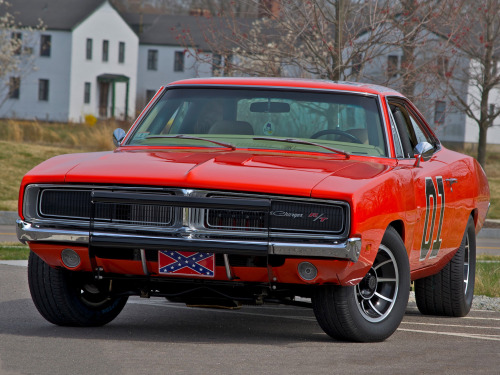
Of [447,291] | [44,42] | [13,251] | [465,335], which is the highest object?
[44,42]

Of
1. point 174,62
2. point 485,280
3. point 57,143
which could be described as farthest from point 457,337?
point 174,62

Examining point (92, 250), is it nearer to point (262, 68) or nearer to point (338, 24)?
point (338, 24)

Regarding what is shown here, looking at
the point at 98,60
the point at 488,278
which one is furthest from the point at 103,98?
the point at 488,278

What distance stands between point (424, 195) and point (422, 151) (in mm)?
339

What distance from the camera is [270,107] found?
24.3 ft

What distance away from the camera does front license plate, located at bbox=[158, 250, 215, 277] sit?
235 inches

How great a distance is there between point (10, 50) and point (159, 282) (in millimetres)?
55216

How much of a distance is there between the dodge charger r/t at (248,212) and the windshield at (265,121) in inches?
0.4

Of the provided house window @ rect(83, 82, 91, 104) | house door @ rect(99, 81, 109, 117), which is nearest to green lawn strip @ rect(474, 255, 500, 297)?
house window @ rect(83, 82, 91, 104)

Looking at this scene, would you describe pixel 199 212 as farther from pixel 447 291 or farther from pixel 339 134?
pixel 447 291

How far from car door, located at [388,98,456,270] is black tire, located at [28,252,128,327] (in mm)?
2139

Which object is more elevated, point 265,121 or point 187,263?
Result: point 265,121

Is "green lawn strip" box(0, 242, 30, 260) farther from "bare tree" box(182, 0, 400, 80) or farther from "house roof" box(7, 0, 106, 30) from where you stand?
"house roof" box(7, 0, 106, 30)

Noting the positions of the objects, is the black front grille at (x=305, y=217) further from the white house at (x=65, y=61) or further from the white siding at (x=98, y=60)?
the white house at (x=65, y=61)
